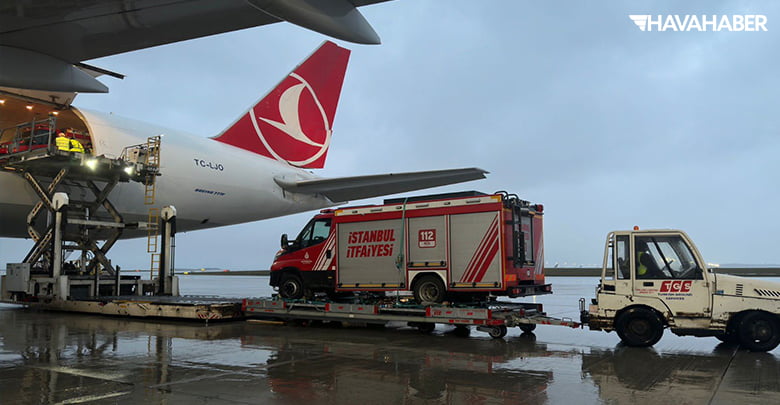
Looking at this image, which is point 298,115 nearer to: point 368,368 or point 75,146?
point 75,146

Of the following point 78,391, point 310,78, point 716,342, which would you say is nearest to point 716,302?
point 716,342

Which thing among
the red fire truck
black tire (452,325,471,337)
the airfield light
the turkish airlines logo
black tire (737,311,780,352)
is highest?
the turkish airlines logo

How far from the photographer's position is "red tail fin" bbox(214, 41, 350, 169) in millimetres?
23406

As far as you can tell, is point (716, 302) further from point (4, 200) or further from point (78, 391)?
point (4, 200)

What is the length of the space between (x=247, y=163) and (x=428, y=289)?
11.1 m

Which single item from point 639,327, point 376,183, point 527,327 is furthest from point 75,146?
point 639,327

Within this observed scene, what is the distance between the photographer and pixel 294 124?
24.6m

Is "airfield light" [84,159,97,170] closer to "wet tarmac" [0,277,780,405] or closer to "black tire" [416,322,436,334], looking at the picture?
"wet tarmac" [0,277,780,405]

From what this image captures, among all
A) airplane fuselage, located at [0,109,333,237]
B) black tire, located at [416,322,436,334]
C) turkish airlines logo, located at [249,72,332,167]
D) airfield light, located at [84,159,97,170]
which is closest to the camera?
black tire, located at [416,322,436,334]

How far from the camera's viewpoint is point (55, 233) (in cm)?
1666

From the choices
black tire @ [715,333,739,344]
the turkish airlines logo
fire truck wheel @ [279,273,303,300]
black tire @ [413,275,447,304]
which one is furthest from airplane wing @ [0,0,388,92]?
the turkish airlines logo

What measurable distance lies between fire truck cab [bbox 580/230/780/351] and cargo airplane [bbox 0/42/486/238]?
6.16 metres

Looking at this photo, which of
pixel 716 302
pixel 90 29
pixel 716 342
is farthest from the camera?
pixel 716 342

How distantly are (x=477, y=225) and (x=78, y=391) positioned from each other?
8411 millimetres
